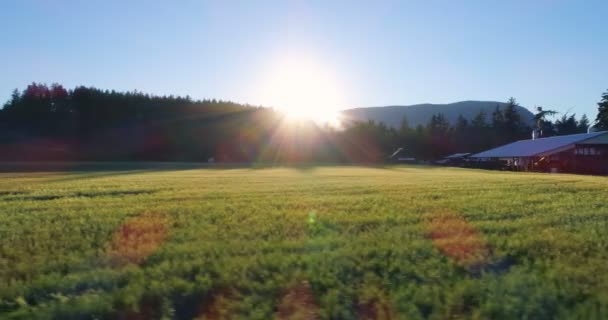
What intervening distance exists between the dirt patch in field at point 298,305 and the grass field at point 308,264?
0.02m

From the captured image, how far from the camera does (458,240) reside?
8.66 metres

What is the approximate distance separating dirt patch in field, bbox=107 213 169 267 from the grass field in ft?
0.09

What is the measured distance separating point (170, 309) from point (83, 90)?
312 feet

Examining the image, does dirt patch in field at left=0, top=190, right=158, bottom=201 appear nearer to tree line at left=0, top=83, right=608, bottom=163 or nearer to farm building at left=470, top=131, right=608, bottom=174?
farm building at left=470, top=131, right=608, bottom=174

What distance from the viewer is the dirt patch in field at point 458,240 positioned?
24.6 feet

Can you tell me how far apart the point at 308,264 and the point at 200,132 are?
89.9 m

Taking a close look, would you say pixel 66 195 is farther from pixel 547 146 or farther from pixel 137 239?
pixel 547 146

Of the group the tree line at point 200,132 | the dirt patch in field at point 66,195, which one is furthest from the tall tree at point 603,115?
the dirt patch in field at point 66,195

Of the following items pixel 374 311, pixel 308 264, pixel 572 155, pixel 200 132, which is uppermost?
pixel 200 132

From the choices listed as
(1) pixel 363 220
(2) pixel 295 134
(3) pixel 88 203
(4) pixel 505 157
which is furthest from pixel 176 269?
(2) pixel 295 134

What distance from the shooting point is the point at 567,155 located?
53375 mm

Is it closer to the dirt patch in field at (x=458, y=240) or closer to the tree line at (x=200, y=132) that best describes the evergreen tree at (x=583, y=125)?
the tree line at (x=200, y=132)

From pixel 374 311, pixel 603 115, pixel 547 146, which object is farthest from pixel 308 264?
pixel 603 115

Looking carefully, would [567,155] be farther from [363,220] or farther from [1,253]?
[1,253]
